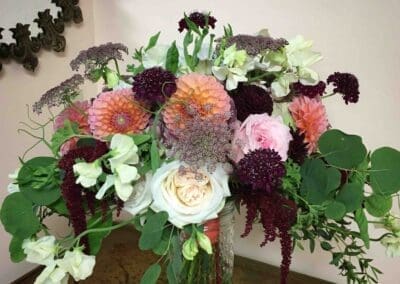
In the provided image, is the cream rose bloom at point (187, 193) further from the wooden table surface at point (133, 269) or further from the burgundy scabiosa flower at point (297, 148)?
the wooden table surface at point (133, 269)

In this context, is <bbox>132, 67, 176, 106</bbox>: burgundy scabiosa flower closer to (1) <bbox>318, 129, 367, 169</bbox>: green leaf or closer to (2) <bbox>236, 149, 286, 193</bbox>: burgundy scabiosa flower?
(2) <bbox>236, 149, 286, 193</bbox>: burgundy scabiosa flower

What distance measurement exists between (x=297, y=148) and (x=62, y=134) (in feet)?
1.15

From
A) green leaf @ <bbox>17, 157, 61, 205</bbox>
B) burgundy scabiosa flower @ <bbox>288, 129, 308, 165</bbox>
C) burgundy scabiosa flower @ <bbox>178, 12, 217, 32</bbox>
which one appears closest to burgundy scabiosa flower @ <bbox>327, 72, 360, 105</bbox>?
burgundy scabiosa flower @ <bbox>288, 129, 308, 165</bbox>

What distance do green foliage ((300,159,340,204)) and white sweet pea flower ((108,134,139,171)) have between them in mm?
255

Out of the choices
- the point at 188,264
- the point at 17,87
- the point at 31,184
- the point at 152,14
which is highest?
the point at 152,14

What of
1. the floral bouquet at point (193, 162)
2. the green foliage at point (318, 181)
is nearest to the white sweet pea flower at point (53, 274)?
the floral bouquet at point (193, 162)

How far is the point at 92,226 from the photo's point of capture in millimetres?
569

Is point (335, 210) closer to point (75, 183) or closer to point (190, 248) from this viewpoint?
point (190, 248)

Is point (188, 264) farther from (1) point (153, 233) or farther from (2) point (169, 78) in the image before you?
(2) point (169, 78)

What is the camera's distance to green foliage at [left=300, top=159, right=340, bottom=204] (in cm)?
56

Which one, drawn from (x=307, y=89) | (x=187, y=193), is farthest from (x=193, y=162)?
(x=307, y=89)

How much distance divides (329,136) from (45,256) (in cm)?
44

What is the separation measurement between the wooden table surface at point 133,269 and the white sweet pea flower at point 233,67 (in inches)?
19.5

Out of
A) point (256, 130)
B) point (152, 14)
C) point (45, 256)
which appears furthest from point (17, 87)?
point (256, 130)
